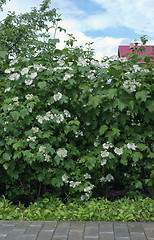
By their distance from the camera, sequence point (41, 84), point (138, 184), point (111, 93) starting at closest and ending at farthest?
point (111, 93)
point (41, 84)
point (138, 184)

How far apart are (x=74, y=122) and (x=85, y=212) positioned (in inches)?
43.6

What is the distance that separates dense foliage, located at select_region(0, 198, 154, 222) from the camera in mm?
→ 3617

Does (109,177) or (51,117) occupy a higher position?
(51,117)

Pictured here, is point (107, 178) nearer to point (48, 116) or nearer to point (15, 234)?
point (48, 116)

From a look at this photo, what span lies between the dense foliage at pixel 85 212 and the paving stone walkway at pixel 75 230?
0.36ft

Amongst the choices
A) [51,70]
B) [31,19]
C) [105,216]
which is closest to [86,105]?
[51,70]

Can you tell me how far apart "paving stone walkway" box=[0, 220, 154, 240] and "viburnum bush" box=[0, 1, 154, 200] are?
70 centimetres

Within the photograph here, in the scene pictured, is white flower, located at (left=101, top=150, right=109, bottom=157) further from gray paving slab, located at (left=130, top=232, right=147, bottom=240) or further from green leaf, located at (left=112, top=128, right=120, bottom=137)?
gray paving slab, located at (left=130, top=232, right=147, bottom=240)

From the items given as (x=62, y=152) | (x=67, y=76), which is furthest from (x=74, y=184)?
(x=67, y=76)

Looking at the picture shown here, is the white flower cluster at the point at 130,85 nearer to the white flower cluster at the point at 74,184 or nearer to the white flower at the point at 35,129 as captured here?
the white flower at the point at 35,129

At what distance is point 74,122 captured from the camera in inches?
161

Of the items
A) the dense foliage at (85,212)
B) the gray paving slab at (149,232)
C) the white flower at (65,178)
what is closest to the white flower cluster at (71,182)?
the white flower at (65,178)

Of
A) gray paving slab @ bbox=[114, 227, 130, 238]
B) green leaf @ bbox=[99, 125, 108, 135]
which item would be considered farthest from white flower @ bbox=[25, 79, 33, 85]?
gray paving slab @ bbox=[114, 227, 130, 238]

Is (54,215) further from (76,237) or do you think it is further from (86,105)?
(86,105)
